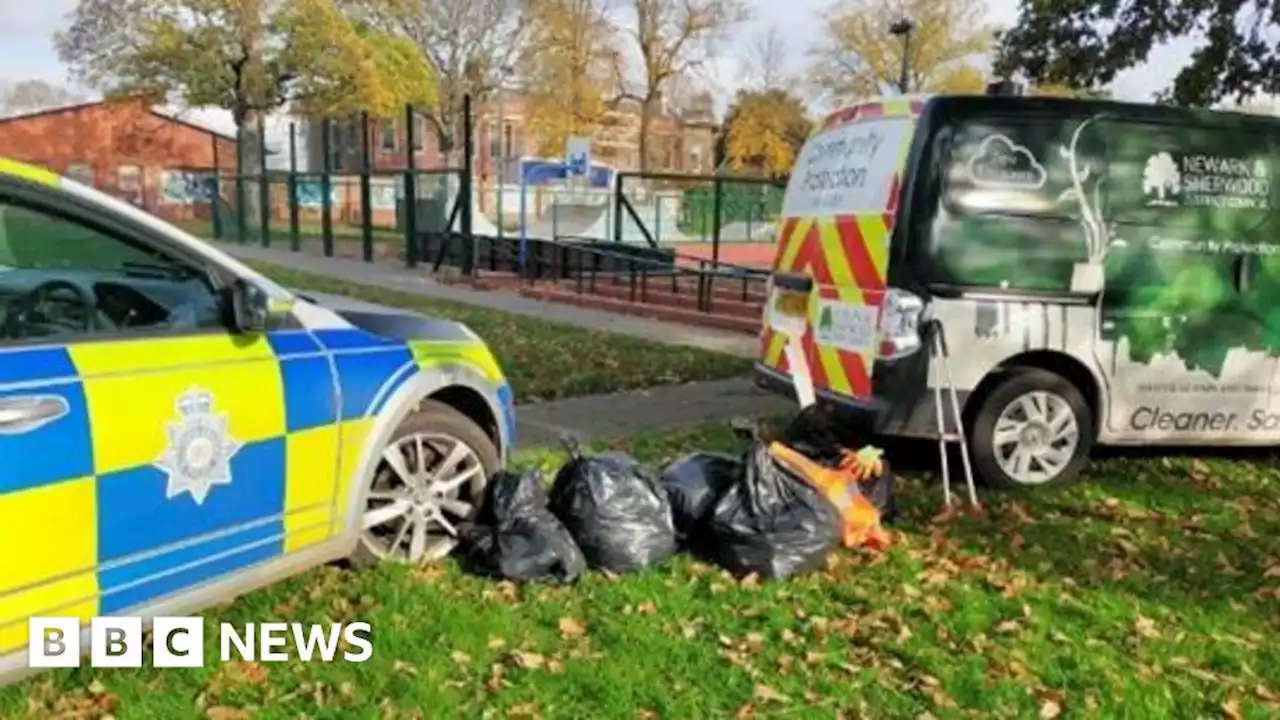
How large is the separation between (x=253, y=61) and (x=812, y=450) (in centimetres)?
3815

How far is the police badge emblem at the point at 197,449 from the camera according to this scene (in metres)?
3.21

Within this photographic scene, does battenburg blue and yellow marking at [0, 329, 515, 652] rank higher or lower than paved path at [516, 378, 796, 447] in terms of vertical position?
higher

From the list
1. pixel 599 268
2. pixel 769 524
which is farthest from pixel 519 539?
pixel 599 268

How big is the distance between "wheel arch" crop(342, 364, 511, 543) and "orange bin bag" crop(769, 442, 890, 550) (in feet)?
3.72

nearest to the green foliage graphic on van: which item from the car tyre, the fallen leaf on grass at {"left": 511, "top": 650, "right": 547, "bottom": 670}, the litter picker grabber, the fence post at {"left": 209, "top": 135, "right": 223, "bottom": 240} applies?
the litter picker grabber

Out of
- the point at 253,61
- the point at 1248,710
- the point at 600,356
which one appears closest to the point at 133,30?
the point at 253,61

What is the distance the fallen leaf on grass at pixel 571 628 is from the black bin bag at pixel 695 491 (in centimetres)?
77

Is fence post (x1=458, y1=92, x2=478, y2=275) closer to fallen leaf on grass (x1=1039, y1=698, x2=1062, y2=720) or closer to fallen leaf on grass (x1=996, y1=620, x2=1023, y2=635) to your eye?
fallen leaf on grass (x1=996, y1=620, x2=1023, y2=635)

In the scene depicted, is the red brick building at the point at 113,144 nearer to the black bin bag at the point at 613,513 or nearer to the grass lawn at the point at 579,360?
the grass lawn at the point at 579,360

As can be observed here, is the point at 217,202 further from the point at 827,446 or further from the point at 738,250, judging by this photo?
the point at 827,446

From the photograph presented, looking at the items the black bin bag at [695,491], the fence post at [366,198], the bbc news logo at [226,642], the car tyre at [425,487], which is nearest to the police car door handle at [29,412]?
the bbc news logo at [226,642]

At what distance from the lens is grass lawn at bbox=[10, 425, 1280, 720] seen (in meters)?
3.45

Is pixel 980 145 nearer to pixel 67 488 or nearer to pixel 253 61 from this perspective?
pixel 67 488

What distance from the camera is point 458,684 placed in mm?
3535
